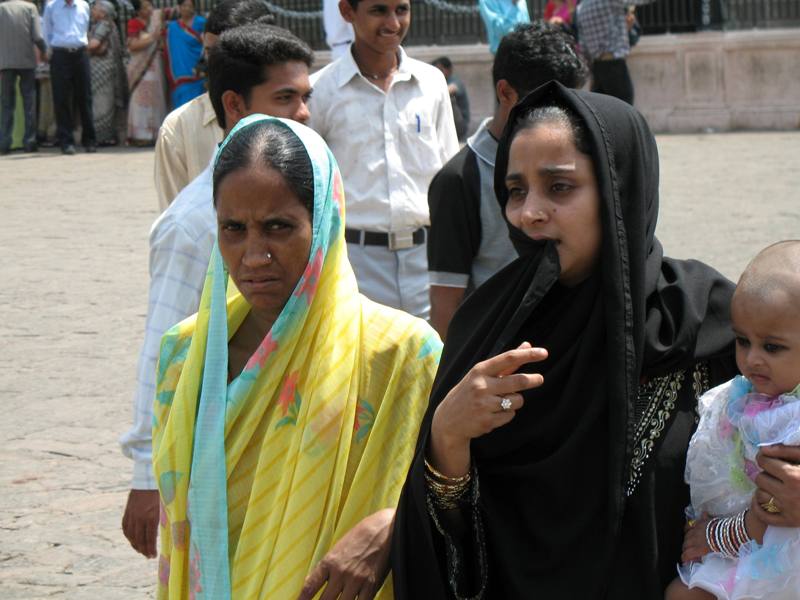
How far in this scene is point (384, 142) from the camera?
5.89m

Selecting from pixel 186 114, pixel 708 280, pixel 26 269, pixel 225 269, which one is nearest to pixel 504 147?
pixel 708 280

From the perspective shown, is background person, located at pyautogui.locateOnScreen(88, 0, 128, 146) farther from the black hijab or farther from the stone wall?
the black hijab

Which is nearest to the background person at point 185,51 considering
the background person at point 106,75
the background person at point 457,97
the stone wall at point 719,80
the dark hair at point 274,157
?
the background person at point 106,75

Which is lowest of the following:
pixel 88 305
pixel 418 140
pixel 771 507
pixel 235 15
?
pixel 88 305

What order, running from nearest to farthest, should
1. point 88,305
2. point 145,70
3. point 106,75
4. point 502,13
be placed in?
point 88,305
point 502,13
point 145,70
point 106,75

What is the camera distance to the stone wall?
19.8 m

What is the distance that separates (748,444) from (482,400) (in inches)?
19.3

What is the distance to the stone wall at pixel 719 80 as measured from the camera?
19781 millimetres

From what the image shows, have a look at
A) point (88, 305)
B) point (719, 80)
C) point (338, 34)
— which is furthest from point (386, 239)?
point (719, 80)

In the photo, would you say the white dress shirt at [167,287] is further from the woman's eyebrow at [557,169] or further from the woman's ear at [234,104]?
the woman's eyebrow at [557,169]

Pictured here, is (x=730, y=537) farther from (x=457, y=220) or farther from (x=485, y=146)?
(x=485, y=146)

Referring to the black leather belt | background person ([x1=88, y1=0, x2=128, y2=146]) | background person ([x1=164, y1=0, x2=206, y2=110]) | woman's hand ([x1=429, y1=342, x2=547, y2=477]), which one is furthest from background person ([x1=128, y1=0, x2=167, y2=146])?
woman's hand ([x1=429, y1=342, x2=547, y2=477])

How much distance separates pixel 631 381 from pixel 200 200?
1.79 meters

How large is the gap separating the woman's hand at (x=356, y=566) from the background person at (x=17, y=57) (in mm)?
18849
